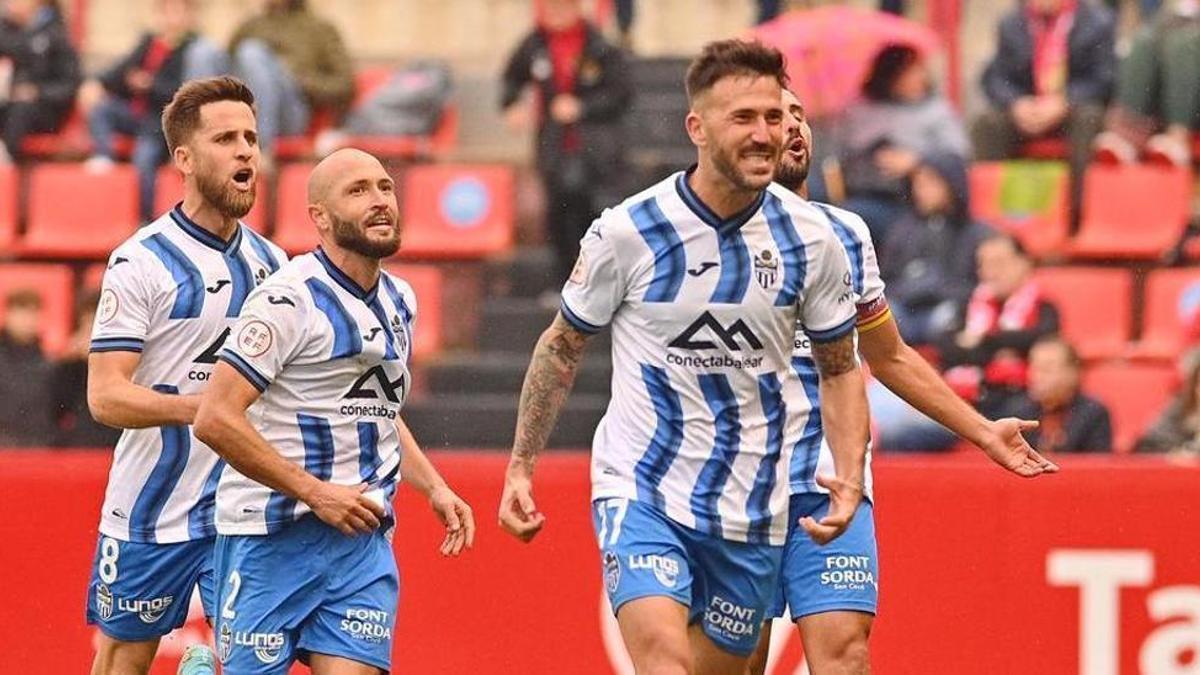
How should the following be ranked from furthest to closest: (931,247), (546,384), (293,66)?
(293,66) < (931,247) < (546,384)

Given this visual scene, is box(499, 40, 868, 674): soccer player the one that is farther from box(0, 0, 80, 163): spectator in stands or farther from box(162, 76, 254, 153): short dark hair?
box(0, 0, 80, 163): spectator in stands

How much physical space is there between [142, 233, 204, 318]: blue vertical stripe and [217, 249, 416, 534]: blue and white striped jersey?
58cm

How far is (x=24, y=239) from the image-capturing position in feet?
51.5

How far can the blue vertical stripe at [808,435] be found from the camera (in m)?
7.83

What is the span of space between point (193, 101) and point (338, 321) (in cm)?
112

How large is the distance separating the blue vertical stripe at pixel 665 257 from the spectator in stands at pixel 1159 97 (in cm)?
795

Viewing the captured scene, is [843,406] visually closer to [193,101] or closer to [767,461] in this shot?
[767,461]

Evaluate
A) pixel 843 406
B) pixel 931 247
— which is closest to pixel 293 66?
pixel 931 247

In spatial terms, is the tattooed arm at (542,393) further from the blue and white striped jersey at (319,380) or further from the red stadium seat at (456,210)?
the red stadium seat at (456,210)

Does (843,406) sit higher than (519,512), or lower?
higher

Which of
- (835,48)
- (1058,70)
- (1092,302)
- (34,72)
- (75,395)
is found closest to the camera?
(75,395)

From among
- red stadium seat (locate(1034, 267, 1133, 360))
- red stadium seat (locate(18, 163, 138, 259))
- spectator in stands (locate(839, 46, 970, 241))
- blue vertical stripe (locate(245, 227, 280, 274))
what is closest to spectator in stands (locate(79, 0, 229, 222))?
red stadium seat (locate(18, 163, 138, 259))

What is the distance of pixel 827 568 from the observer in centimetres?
771

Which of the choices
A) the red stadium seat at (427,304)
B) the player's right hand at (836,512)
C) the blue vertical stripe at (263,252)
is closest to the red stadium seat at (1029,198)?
the red stadium seat at (427,304)
